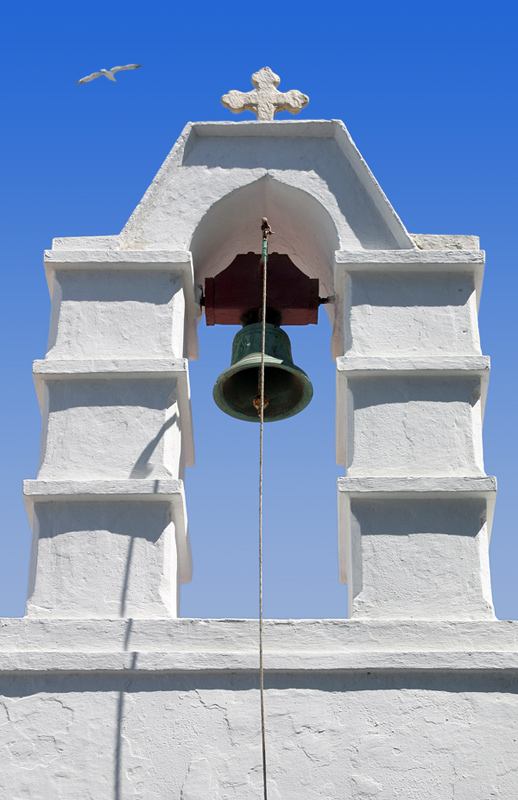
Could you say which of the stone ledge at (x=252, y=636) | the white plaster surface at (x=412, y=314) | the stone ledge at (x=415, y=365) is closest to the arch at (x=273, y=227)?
the white plaster surface at (x=412, y=314)

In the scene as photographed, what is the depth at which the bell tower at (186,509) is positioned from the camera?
6.96 metres

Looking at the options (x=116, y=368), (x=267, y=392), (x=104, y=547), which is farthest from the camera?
(x=267, y=392)

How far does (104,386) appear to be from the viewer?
7973 mm

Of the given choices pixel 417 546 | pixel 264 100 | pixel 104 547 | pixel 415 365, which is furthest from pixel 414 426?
pixel 264 100

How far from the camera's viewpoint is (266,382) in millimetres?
8516

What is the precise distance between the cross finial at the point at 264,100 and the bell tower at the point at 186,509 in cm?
1

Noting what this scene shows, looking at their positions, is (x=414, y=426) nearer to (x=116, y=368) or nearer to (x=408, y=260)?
(x=408, y=260)

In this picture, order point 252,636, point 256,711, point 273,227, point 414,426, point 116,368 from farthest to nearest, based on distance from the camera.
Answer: point 273,227, point 116,368, point 414,426, point 252,636, point 256,711

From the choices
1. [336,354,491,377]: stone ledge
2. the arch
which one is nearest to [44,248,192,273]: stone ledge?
the arch

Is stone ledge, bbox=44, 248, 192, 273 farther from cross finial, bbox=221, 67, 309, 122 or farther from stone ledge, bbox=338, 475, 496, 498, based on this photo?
stone ledge, bbox=338, 475, 496, 498

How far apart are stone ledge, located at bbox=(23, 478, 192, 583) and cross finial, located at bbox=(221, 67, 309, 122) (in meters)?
2.21

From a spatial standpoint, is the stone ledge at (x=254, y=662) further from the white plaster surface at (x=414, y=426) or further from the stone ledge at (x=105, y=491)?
the white plaster surface at (x=414, y=426)

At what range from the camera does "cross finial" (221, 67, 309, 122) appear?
897 centimetres

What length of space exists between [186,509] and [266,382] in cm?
90
